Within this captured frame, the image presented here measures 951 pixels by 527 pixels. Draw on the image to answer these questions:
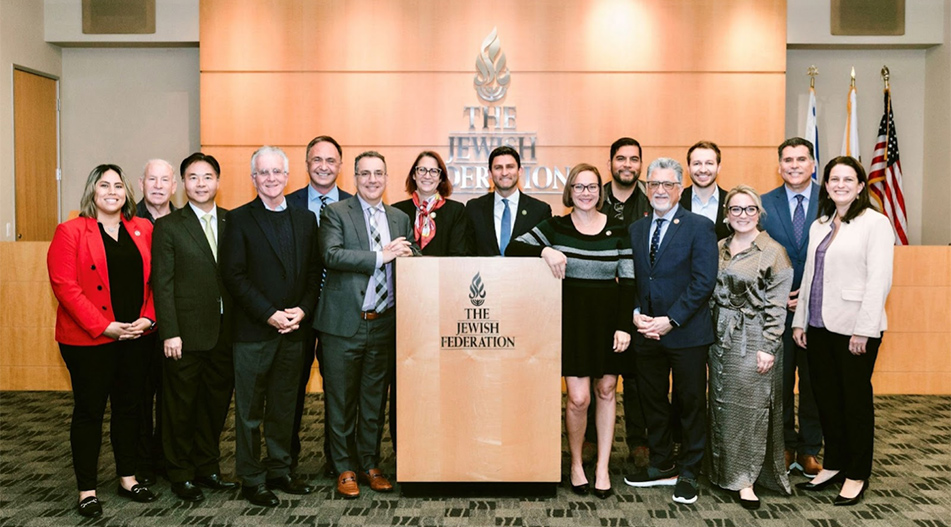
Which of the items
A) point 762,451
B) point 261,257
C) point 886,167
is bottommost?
point 762,451

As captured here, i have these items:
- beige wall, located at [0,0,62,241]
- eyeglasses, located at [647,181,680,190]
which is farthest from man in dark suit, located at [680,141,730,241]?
beige wall, located at [0,0,62,241]

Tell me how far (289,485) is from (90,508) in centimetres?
91

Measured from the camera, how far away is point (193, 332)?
3.57 m

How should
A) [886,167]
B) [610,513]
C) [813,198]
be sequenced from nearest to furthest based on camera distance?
1. [610,513]
2. [813,198]
3. [886,167]

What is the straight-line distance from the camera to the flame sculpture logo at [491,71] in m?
6.74

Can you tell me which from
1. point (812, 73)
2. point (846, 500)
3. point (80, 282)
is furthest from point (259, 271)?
point (812, 73)

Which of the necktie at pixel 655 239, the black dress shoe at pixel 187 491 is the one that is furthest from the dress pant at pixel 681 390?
the black dress shoe at pixel 187 491

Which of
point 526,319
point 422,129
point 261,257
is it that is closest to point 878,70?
point 422,129

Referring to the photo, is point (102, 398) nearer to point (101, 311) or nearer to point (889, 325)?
point (101, 311)

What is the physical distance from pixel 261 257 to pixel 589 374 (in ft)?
5.58

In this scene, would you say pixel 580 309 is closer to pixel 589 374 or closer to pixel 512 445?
pixel 589 374

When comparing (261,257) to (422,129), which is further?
(422,129)

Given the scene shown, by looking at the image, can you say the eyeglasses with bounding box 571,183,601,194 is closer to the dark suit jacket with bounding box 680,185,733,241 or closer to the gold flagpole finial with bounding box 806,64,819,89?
the dark suit jacket with bounding box 680,185,733,241

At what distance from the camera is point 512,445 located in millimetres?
3498
